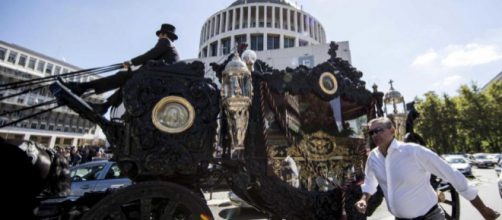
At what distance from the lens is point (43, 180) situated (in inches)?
136

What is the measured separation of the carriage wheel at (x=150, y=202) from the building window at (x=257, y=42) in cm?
3790

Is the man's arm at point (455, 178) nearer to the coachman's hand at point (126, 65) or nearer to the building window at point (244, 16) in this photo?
the coachman's hand at point (126, 65)

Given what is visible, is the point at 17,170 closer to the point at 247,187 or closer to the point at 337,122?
the point at 247,187

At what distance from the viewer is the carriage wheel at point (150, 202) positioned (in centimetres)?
238

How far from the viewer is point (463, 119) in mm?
31859

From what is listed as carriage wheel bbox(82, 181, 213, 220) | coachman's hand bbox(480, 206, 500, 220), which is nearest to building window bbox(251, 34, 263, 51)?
carriage wheel bbox(82, 181, 213, 220)

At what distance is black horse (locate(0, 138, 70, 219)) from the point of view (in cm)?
285

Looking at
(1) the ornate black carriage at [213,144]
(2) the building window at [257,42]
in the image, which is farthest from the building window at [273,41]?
(1) the ornate black carriage at [213,144]

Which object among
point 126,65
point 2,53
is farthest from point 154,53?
point 2,53

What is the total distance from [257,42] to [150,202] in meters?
38.4

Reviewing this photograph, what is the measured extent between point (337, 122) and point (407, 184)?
2191mm

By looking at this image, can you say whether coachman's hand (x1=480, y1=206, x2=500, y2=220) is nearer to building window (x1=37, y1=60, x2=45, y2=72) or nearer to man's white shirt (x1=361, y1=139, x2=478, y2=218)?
man's white shirt (x1=361, y1=139, x2=478, y2=218)

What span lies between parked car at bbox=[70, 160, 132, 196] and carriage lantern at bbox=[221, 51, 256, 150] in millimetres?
4154

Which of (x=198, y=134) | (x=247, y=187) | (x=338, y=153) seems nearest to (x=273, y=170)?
(x=247, y=187)
